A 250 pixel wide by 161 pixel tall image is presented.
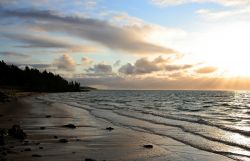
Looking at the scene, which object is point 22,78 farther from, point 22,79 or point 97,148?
point 97,148

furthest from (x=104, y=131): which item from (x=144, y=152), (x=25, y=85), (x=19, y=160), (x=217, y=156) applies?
(x=25, y=85)

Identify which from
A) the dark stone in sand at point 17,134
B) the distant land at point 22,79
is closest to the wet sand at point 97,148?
the dark stone in sand at point 17,134

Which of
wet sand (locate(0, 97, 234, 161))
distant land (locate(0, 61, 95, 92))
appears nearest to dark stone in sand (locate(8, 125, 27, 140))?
wet sand (locate(0, 97, 234, 161))

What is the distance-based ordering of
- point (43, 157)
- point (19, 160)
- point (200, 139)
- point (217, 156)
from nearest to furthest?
point (19, 160) → point (43, 157) → point (217, 156) → point (200, 139)

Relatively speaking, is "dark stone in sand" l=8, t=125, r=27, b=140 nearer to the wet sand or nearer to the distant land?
the wet sand

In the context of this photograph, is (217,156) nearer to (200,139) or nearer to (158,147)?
(158,147)

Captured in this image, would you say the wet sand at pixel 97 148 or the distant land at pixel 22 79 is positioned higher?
the distant land at pixel 22 79

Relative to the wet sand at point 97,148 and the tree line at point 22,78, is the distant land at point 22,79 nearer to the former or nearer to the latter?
the tree line at point 22,78

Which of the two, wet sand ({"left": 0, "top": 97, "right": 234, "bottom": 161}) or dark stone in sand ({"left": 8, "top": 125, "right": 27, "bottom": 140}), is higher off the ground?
dark stone in sand ({"left": 8, "top": 125, "right": 27, "bottom": 140})

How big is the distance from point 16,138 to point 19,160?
554 centimetres

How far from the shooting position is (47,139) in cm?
1873

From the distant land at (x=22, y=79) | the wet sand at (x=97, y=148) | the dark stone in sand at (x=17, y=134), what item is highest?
the distant land at (x=22, y=79)

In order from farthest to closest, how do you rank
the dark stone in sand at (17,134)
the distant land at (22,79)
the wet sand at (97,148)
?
the distant land at (22,79)
the dark stone in sand at (17,134)
the wet sand at (97,148)

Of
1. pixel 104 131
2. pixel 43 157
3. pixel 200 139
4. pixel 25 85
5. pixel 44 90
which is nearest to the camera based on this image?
pixel 43 157
